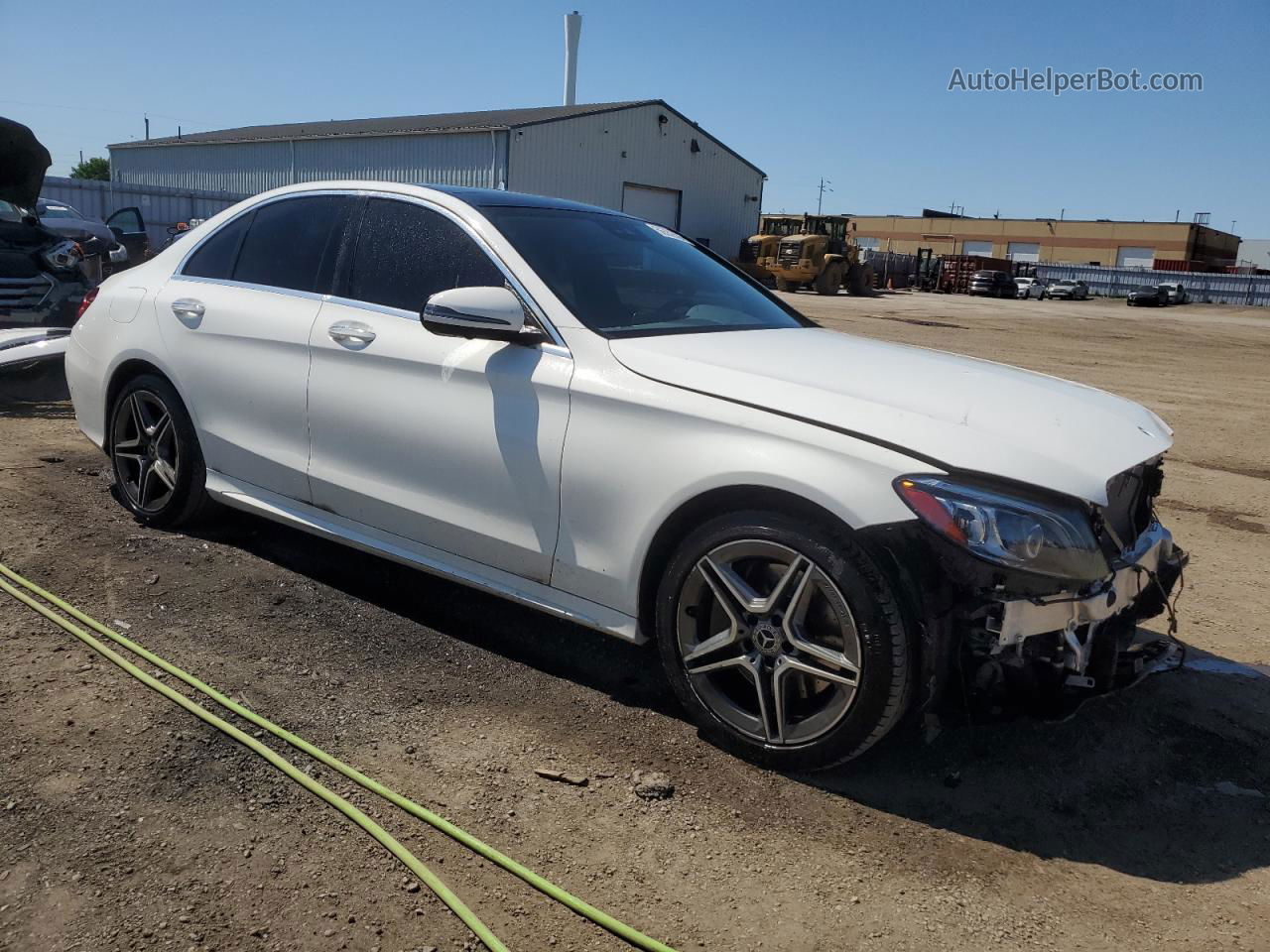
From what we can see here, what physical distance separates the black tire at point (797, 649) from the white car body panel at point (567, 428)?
115 millimetres

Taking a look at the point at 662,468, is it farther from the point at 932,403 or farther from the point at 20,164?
the point at 20,164

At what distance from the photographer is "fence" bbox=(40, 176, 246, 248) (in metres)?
27.8

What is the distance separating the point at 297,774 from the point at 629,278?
2.07m

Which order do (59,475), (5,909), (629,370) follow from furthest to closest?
(59,475)
(629,370)
(5,909)

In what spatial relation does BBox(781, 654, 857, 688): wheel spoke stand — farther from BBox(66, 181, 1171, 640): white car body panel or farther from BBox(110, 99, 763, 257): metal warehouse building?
BBox(110, 99, 763, 257): metal warehouse building

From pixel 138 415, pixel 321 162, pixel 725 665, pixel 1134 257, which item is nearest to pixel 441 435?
pixel 725 665

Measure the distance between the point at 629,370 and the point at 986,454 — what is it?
110cm

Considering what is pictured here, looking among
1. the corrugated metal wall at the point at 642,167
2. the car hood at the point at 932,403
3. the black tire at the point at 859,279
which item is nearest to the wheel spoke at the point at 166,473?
the car hood at the point at 932,403

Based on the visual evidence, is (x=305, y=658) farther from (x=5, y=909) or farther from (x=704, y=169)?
(x=704, y=169)

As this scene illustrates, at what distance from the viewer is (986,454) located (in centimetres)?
271

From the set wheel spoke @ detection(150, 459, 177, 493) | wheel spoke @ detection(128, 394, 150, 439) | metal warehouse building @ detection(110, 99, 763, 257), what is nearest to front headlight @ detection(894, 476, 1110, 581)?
wheel spoke @ detection(150, 459, 177, 493)

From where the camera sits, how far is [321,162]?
38.6 meters

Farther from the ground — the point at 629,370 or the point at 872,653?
the point at 629,370

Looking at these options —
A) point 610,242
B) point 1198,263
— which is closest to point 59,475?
point 610,242
